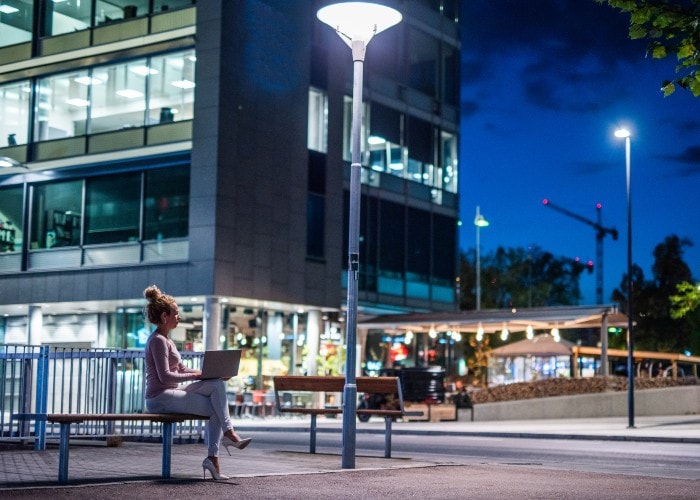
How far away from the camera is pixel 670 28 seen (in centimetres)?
975

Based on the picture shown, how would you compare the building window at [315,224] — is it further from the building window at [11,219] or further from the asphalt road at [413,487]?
the asphalt road at [413,487]

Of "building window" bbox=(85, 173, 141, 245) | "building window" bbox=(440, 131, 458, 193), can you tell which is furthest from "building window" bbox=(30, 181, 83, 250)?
"building window" bbox=(440, 131, 458, 193)

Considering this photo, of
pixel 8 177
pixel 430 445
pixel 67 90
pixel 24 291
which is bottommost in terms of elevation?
pixel 430 445

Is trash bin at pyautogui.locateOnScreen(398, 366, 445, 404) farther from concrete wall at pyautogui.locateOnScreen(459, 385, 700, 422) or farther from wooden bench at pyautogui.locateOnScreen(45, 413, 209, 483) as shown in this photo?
wooden bench at pyautogui.locateOnScreen(45, 413, 209, 483)

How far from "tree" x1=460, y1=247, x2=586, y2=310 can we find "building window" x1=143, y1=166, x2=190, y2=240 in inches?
2009

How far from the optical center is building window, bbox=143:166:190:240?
3400 centimetres

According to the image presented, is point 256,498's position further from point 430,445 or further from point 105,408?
point 430,445

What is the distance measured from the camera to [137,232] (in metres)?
34.9

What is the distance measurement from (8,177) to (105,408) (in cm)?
2371

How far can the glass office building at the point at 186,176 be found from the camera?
3375cm

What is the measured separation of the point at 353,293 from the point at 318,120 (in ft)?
84.0

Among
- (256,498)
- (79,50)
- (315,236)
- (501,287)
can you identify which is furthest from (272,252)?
(501,287)

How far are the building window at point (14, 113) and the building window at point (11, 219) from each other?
1.72 metres

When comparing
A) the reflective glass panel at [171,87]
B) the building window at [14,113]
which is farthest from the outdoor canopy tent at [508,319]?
the building window at [14,113]
